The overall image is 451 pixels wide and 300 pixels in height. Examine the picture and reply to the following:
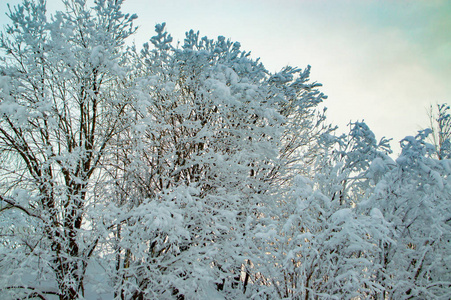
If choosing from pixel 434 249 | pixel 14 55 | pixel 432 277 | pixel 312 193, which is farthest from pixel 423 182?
pixel 14 55

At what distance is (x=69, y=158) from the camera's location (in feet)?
18.9

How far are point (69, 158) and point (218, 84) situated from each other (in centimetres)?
377

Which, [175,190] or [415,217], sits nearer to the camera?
[415,217]

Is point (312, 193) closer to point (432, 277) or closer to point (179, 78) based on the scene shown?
point (432, 277)

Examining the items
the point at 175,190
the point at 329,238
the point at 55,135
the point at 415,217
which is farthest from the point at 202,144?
the point at 415,217

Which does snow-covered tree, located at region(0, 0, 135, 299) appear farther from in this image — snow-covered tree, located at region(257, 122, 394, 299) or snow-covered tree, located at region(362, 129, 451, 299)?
snow-covered tree, located at region(362, 129, 451, 299)

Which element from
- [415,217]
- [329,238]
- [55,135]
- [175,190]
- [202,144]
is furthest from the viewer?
[202,144]

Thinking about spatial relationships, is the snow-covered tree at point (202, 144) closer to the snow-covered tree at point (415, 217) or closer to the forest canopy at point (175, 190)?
the forest canopy at point (175, 190)

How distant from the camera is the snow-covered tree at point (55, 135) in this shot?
5.40m

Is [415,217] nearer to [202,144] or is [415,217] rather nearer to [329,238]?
[329,238]

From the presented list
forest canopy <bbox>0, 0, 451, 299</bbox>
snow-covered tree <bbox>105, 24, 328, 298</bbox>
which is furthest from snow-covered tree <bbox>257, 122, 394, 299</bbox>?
snow-covered tree <bbox>105, 24, 328, 298</bbox>

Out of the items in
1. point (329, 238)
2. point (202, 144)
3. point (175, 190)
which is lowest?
point (329, 238)

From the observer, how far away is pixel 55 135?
22.6 feet

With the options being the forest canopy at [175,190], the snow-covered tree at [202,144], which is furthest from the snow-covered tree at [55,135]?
the snow-covered tree at [202,144]
